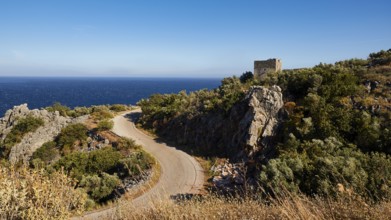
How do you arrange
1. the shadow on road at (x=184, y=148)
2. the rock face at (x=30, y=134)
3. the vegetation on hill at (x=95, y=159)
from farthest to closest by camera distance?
the rock face at (x=30, y=134), the shadow on road at (x=184, y=148), the vegetation on hill at (x=95, y=159)

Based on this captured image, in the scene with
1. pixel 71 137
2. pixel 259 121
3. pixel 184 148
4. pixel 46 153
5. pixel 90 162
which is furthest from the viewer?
pixel 71 137

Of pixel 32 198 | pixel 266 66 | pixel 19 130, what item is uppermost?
pixel 266 66

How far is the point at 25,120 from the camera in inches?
1305

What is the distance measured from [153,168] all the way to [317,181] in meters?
12.6

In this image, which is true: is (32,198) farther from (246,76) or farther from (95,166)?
(246,76)

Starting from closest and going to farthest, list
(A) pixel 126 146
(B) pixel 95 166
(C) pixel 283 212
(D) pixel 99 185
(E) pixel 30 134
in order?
(C) pixel 283 212, (D) pixel 99 185, (B) pixel 95 166, (A) pixel 126 146, (E) pixel 30 134

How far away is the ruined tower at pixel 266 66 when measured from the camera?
3712cm

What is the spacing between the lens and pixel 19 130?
107 ft

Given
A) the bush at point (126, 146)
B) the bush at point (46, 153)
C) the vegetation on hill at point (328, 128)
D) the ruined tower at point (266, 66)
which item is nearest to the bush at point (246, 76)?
Result: the ruined tower at point (266, 66)

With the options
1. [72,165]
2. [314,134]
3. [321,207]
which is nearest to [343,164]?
[314,134]

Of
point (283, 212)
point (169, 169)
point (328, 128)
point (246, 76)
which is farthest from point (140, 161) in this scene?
point (246, 76)

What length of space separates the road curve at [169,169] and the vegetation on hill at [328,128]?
Result: 276 centimetres

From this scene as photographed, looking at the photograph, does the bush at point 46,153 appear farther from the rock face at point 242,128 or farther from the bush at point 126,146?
the rock face at point 242,128

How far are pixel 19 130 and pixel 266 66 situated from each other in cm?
3102
